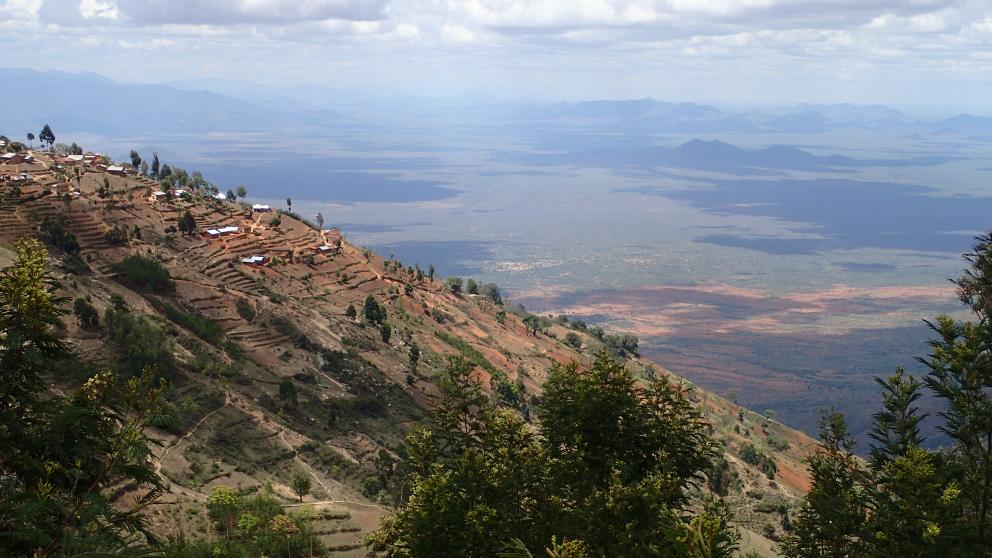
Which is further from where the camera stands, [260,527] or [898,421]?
[260,527]

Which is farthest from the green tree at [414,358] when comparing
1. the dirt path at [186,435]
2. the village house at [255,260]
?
the dirt path at [186,435]

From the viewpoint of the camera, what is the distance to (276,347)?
7131cm

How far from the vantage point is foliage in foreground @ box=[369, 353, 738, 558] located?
18375mm

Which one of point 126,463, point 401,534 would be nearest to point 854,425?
point 401,534

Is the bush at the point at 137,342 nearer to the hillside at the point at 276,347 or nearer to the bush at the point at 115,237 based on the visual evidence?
the hillside at the point at 276,347

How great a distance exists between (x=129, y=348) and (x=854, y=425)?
118240 millimetres

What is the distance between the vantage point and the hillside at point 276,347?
51875 mm

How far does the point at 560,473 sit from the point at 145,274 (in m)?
61.1

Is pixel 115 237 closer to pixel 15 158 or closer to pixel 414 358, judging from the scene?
pixel 414 358

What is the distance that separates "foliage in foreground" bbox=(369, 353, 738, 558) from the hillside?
19228 millimetres

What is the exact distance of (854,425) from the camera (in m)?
132

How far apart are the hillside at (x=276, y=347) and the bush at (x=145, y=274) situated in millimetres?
208

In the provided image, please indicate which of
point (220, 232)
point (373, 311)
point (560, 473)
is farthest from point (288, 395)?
point (560, 473)

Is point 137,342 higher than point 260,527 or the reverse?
higher
